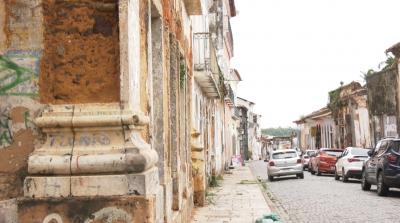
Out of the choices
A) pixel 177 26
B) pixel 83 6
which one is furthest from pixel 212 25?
pixel 83 6

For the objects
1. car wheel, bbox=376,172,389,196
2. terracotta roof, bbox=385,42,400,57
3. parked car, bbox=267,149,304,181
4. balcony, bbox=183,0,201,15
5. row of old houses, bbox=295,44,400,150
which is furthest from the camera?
row of old houses, bbox=295,44,400,150

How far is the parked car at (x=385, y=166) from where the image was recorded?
1655 centimetres

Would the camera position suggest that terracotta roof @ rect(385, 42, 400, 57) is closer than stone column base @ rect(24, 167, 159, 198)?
No

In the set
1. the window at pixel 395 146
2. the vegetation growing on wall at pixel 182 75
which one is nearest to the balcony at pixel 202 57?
the window at pixel 395 146

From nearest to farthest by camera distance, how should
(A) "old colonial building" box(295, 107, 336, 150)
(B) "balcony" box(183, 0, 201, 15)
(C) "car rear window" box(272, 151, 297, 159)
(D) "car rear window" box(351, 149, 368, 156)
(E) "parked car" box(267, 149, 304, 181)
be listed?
1. (B) "balcony" box(183, 0, 201, 15)
2. (D) "car rear window" box(351, 149, 368, 156)
3. (E) "parked car" box(267, 149, 304, 181)
4. (C) "car rear window" box(272, 151, 297, 159)
5. (A) "old colonial building" box(295, 107, 336, 150)

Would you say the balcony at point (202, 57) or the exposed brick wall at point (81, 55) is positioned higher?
the balcony at point (202, 57)

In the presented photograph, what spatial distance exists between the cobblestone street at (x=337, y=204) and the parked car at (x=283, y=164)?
577 cm

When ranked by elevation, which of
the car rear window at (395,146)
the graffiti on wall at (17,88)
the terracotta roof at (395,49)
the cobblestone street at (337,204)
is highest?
the terracotta roof at (395,49)

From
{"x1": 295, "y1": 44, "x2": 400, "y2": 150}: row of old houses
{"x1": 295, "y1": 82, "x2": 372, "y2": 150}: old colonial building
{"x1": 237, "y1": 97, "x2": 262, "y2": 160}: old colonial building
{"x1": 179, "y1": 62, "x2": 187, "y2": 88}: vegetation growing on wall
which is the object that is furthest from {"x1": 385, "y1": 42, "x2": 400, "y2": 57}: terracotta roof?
{"x1": 237, "y1": 97, "x2": 262, "y2": 160}: old colonial building

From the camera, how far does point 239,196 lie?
18156mm

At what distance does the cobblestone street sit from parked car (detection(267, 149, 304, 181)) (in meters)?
5.77

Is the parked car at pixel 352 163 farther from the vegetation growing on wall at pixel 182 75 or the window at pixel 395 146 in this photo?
the vegetation growing on wall at pixel 182 75

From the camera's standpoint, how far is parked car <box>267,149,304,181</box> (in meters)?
27.4

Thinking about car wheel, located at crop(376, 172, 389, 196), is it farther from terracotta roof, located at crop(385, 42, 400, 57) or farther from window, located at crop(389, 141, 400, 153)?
terracotta roof, located at crop(385, 42, 400, 57)
